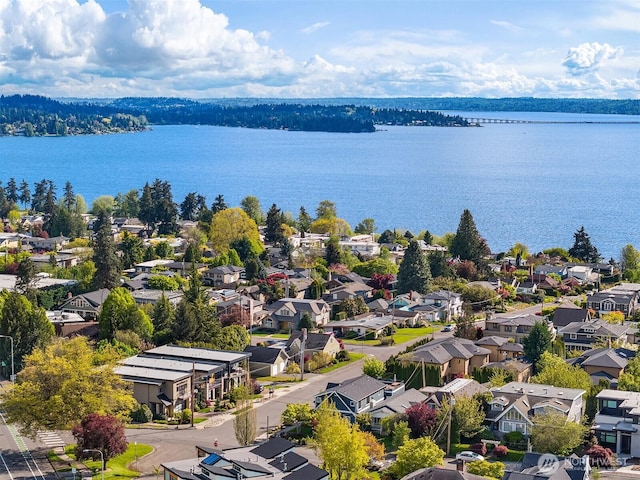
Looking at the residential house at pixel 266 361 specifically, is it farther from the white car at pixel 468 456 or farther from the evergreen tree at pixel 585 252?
the evergreen tree at pixel 585 252

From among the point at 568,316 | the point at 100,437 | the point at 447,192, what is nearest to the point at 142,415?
the point at 100,437

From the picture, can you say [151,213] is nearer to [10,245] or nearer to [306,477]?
[10,245]

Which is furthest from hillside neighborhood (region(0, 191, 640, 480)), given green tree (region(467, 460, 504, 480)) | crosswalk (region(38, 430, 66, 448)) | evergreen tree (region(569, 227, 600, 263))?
crosswalk (region(38, 430, 66, 448))

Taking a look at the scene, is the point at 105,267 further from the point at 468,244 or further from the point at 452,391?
the point at 452,391

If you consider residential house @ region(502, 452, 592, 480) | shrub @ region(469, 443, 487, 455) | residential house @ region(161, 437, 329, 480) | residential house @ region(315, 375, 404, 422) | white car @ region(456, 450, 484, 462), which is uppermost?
residential house @ region(502, 452, 592, 480)

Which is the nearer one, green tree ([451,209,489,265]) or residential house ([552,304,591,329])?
residential house ([552,304,591,329])

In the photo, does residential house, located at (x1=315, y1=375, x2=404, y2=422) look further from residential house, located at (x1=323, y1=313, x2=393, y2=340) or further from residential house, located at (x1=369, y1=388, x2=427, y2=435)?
A: residential house, located at (x1=323, y1=313, x2=393, y2=340)
